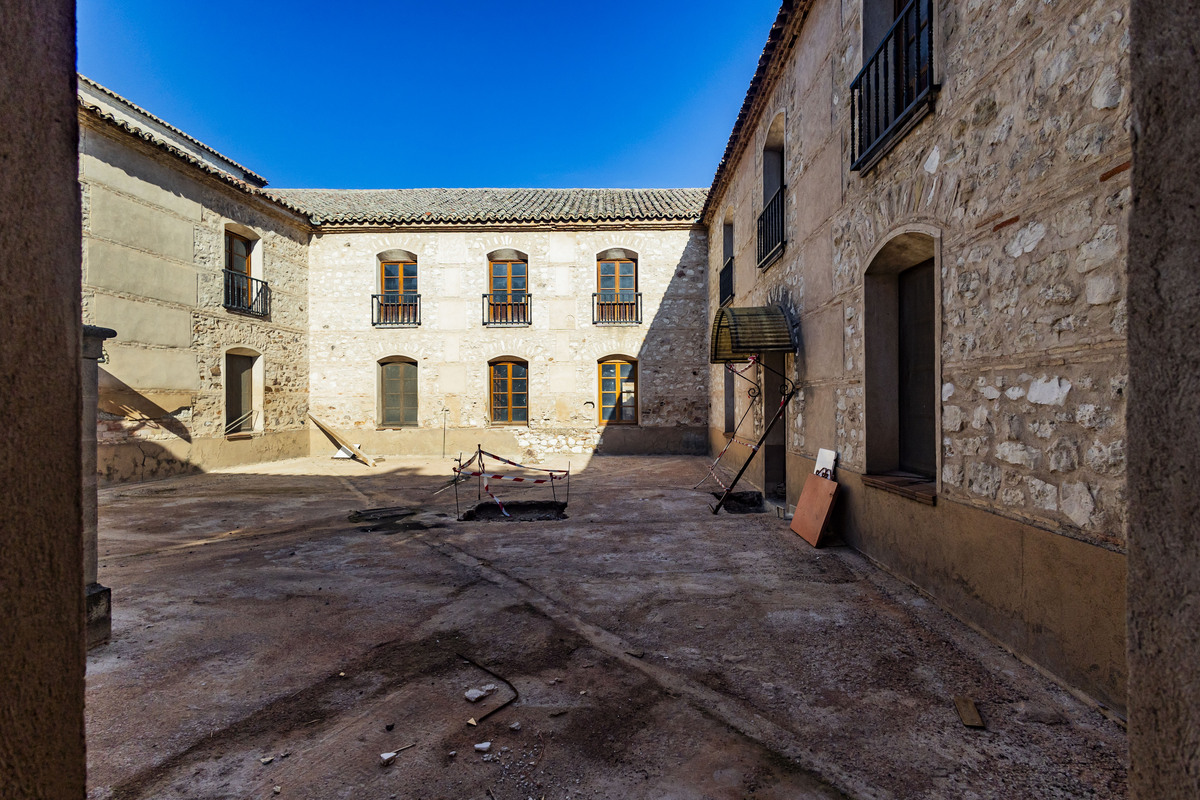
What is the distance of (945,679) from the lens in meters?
2.70

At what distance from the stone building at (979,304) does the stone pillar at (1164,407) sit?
1.87 metres

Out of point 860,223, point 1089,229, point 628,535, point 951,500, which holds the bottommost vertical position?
point 628,535

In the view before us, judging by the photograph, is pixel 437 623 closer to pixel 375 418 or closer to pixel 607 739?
pixel 607 739

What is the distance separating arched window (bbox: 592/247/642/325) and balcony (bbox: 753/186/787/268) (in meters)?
6.07

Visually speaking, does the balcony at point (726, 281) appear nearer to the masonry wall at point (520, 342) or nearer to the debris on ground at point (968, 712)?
the masonry wall at point (520, 342)

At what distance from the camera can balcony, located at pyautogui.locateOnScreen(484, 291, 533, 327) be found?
13.9 metres

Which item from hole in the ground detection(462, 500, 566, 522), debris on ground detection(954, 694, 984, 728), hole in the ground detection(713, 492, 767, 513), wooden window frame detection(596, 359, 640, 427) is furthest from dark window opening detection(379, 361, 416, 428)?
debris on ground detection(954, 694, 984, 728)

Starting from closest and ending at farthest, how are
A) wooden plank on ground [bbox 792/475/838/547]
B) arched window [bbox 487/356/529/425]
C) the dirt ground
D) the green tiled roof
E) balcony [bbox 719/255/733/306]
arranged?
the dirt ground < wooden plank on ground [bbox 792/475/838/547] < balcony [bbox 719/255/733/306] < the green tiled roof < arched window [bbox 487/356/529/425]

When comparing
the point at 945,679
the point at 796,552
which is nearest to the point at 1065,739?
the point at 945,679

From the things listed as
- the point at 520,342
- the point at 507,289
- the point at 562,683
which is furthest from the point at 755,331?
the point at 507,289

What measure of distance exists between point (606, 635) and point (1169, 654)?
8.88 feet

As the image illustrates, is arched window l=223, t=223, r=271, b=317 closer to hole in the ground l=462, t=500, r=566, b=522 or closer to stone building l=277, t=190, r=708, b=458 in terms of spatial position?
stone building l=277, t=190, r=708, b=458

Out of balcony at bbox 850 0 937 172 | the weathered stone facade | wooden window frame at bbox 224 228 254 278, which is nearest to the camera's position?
balcony at bbox 850 0 937 172

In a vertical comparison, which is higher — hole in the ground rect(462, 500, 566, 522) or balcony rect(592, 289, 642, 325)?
balcony rect(592, 289, 642, 325)
